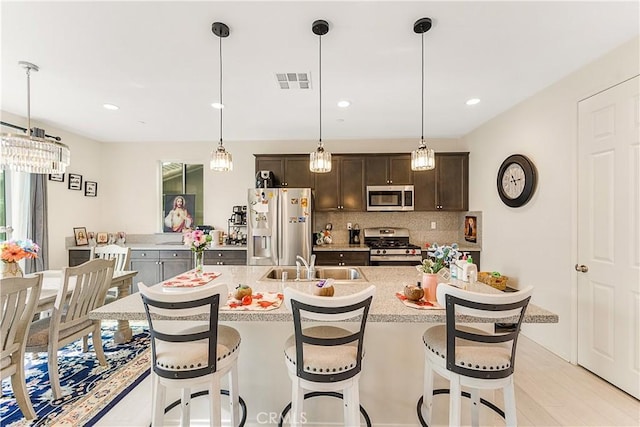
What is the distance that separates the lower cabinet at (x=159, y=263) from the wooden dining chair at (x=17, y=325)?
246 centimetres

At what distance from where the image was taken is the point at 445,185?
464 cm

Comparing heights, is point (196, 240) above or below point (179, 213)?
below

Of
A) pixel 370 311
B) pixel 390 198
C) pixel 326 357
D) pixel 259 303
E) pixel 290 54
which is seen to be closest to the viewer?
pixel 326 357

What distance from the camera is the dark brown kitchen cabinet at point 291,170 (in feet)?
15.4

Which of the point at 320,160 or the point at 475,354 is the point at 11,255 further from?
the point at 475,354

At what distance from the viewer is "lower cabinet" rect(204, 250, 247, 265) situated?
175 inches

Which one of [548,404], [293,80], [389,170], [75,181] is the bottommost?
[548,404]

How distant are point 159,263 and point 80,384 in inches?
88.2

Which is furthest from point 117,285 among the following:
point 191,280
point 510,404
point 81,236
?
point 510,404

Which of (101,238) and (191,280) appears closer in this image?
(191,280)

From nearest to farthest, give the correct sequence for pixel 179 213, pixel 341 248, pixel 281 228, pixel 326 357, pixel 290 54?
pixel 326 357 < pixel 290 54 < pixel 281 228 < pixel 341 248 < pixel 179 213

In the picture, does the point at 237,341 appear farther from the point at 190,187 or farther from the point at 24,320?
the point at 190,187

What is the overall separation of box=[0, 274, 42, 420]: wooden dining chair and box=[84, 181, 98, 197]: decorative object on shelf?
340 centimetres

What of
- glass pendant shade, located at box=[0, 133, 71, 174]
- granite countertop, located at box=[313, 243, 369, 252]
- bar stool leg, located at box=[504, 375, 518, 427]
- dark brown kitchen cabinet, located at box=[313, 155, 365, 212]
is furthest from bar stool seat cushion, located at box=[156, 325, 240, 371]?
dark brown kitchen cabinet, located at box=[313, 155, 365, 212]
